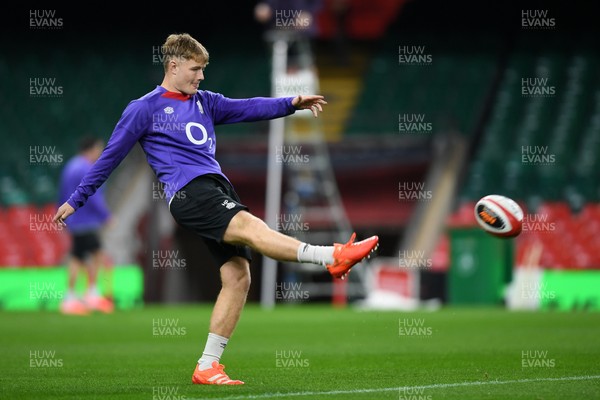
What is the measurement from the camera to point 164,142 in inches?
262

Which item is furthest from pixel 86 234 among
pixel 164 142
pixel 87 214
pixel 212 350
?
pixel 212 350

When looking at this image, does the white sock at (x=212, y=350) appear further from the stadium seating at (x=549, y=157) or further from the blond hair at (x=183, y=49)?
the stadium seating at (x=549, y=157)

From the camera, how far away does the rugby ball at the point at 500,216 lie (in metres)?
7.20

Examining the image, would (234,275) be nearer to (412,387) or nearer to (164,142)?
(164,142)

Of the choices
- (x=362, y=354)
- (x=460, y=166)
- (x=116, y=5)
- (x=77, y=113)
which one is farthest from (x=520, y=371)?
(x=116, y=5)

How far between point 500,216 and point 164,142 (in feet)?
7.65

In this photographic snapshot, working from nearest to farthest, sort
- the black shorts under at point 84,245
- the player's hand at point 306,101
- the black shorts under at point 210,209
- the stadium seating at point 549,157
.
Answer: the black shorts under at point 210,209 < the player's hand at point 306,101 < the black shorts under at point 84,245 < the stadium seating at point 549,157

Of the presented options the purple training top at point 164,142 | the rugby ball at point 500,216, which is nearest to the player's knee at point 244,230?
the purple training top at point 164,142

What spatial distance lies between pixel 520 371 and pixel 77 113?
19230mm

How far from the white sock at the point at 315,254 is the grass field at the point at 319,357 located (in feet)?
2.41

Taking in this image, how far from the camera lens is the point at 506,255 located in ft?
55.6

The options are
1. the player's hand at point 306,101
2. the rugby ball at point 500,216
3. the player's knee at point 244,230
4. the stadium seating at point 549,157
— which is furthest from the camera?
the stadium seating at point 549,157

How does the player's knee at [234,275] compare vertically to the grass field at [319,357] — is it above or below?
above

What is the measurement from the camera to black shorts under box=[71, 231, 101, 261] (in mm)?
15484
